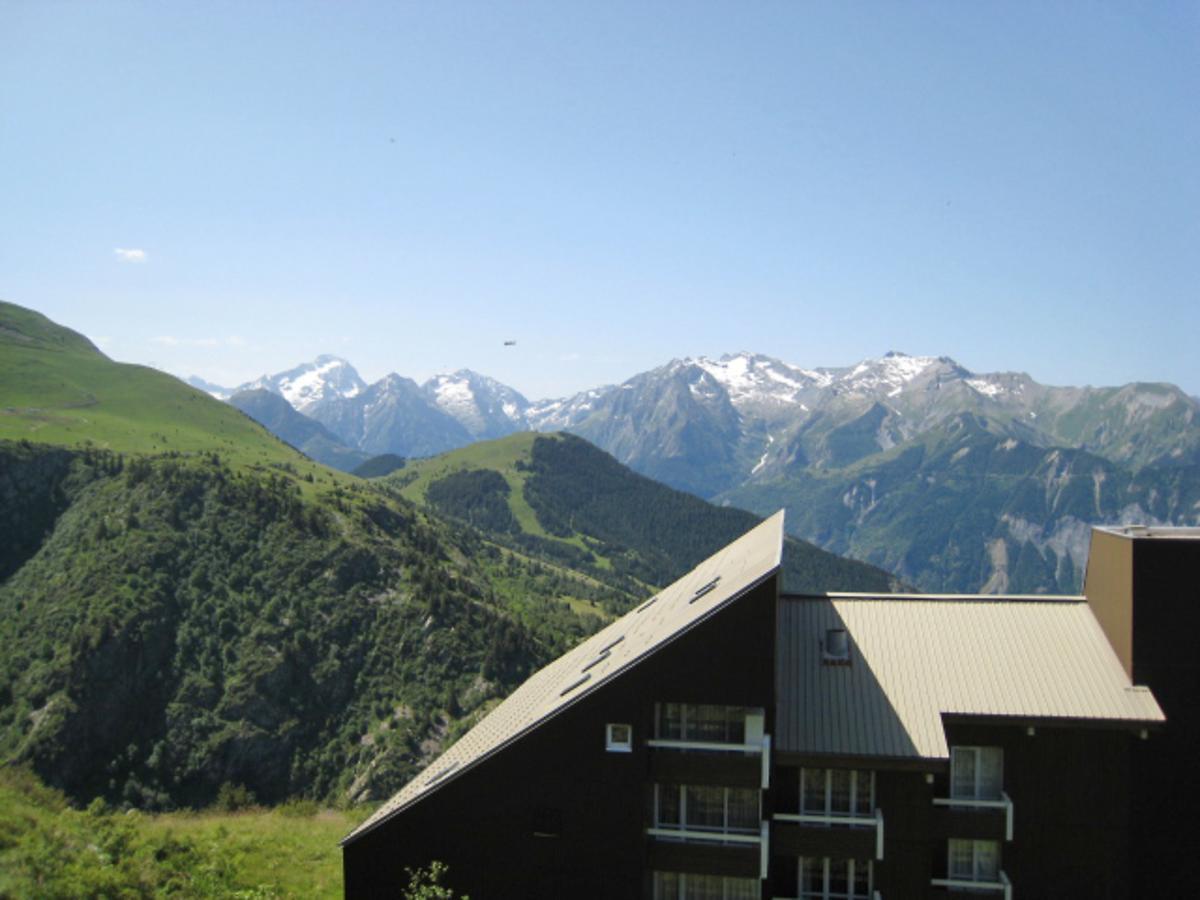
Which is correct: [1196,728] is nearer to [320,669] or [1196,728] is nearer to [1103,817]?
[1103,817]

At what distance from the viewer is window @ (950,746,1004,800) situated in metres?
25.7

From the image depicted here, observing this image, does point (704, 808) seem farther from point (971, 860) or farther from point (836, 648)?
point (971, 860)

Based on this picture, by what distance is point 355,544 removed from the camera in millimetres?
117375

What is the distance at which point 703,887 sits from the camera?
24.6 metres

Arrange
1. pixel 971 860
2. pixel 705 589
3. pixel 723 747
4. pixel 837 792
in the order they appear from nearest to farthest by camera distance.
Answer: pixel 723 747 < pixel 837 792 < pixel 971 860 < pixel 705 589

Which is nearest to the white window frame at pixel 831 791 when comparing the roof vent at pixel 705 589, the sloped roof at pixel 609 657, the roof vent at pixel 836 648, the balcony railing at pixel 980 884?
the balcony railing at pixel 980 884

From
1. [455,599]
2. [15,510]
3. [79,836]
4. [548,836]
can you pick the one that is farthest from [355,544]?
[548,836]

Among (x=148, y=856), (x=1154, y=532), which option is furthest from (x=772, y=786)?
(x=148, y=856)

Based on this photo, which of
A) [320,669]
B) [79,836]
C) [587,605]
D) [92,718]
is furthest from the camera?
[587,605]

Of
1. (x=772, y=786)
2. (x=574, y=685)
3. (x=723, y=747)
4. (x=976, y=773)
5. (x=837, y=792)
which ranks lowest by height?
(x=837, y=792)

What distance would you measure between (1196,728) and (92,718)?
94.3 meters

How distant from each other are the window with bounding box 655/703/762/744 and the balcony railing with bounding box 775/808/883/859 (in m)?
2.61

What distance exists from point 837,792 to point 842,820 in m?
0.76

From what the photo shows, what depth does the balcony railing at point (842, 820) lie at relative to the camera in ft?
80.0
